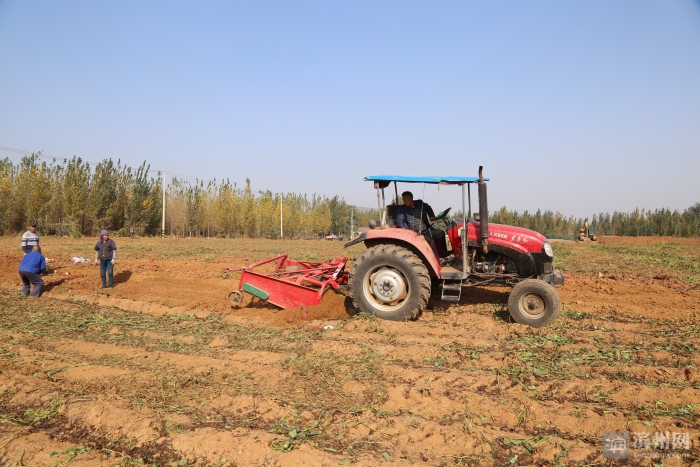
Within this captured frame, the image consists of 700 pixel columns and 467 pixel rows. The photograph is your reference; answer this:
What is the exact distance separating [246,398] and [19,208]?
37321 millimetres

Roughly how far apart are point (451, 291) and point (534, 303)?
4.26ft

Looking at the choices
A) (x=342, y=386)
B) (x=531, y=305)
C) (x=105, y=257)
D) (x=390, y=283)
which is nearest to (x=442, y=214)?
(x=390, y=283)

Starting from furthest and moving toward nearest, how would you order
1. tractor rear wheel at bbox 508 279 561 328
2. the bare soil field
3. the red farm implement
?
the red farm implement
tractor rear wheel at bbox 508 279 561 328
the bare soil field

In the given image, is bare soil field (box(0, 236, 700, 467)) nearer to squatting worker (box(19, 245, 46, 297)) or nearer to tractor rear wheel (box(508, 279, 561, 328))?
tractor rear wheel (box(508, 279, 561, 328))

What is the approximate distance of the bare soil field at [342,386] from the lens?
3359 millimetres

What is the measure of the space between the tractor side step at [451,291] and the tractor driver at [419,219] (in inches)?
20.2

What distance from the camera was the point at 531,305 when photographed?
6.58 metres

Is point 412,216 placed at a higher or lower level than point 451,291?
higher

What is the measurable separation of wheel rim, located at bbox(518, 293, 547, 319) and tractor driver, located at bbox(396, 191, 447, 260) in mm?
1404

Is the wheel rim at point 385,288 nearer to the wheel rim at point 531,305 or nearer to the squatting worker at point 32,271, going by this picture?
the wheel rim at point 531,305

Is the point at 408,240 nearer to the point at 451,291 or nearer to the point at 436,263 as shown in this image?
the point at 436,263

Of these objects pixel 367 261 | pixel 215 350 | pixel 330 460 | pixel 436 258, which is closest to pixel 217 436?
pixel 330 460

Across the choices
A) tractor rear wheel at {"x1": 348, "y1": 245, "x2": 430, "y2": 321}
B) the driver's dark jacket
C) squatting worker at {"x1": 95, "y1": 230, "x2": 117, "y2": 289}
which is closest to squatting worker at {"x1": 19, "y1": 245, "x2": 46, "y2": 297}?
squatting worker at {"x1": 95, "y1": 230, "x2": 117, "y2": 289}

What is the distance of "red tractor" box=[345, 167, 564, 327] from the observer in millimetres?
6840
